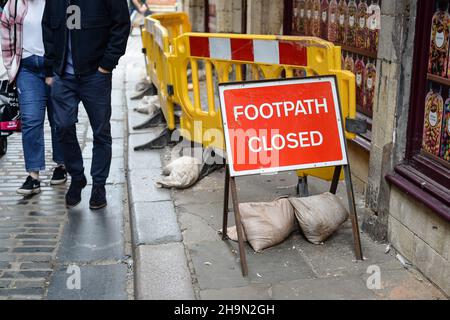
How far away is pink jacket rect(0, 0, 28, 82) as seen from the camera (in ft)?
19.2

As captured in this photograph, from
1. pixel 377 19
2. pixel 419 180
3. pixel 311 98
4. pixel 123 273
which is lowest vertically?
pixel 123 273

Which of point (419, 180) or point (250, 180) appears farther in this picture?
point (250, 180)

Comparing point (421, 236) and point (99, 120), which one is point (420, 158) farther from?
point (99, 120)

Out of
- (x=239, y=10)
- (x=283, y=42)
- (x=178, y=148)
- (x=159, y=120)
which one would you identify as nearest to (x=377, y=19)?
(x=283, y=42)

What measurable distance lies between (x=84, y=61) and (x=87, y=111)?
45 cm

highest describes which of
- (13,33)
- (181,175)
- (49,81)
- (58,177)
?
(13,33)

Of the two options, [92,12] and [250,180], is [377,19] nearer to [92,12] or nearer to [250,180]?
[250,180]

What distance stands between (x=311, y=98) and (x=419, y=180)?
34.5 inches

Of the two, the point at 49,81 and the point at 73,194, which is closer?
the point at 49,81

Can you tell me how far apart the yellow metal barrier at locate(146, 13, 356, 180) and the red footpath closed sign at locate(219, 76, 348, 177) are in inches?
16.7

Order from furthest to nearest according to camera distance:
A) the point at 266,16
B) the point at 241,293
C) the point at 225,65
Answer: the point at 266,16, the point at 225,65, the point at 241,293

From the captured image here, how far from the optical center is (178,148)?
24.2 ft

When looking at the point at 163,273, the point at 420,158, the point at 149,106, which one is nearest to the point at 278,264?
the point at 163,273

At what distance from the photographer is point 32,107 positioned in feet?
19.4
